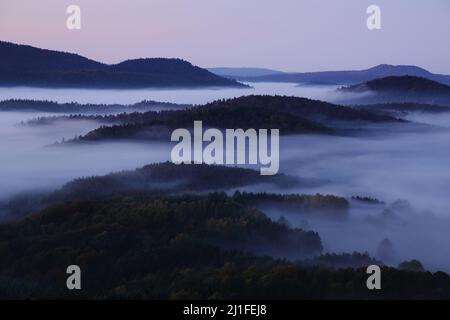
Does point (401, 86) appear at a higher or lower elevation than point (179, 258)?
higher

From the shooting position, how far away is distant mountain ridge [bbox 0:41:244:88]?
13625 centimetres

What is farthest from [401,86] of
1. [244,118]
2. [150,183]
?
[150,183]

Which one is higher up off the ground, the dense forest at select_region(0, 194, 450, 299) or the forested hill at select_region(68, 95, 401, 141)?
the forested hill at select_region(68, 95, 401, 141)

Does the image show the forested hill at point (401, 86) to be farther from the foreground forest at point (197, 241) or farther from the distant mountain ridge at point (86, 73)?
the foreground forest at point (197, 241)

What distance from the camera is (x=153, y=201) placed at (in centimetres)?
4803

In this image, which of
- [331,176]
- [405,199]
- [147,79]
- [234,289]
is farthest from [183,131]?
[234,289]

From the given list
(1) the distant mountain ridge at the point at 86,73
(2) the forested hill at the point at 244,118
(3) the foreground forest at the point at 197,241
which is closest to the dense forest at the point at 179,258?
(3) the foreground forest at the point at 197,241

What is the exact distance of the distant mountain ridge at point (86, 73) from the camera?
136 m

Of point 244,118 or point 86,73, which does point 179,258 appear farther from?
point 86,73

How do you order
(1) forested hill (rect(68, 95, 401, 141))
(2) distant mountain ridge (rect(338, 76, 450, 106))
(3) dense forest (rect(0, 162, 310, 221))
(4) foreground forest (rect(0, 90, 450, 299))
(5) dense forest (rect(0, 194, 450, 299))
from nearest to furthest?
(5) dense forest (rect(0, 194, 450, 299)), (4) foreground forest (rect(0, 90, 450, 299)), (3) dense forest (rect(0, 162, 310, 221)), (1) forested hill (rect(68, 95, 401, 141)), (2) distant mountain ridge (rect(338, 76, 450, 106))

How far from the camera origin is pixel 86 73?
14938 centimetres

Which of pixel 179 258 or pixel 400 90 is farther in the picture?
pixel 400 90

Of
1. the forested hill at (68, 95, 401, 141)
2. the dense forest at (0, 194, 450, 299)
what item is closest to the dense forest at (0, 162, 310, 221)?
the dense forest at (0, 194, 450, 299)

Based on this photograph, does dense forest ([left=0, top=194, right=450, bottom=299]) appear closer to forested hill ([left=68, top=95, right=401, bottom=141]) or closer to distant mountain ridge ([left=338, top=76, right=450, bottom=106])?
forested hill ([left=68, top=95, right=401, bottom=141])
